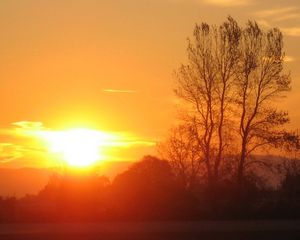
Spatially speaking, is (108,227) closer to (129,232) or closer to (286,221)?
(129,232)

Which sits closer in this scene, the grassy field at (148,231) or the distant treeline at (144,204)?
the grassy field at (148,231)

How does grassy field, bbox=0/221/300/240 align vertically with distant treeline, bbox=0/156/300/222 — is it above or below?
below

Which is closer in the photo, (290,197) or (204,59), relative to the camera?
(290,197)

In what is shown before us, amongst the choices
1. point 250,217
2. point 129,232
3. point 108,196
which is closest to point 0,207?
point 108,196

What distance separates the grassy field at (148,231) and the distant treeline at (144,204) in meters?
2.29

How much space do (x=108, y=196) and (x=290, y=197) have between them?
11.0 m

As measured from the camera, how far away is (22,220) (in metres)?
28.1

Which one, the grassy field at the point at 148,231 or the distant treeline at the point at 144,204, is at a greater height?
the distant treeline at the point at 144,204

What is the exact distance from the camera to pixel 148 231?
24500 millimetres

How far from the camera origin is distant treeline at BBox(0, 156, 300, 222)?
2959cm

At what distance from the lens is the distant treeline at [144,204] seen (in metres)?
29.6

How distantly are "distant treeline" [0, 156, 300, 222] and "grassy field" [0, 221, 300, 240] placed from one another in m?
2.29

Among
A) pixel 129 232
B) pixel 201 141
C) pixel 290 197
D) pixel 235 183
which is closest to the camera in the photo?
pixel 129 232

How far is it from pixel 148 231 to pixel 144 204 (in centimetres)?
710
